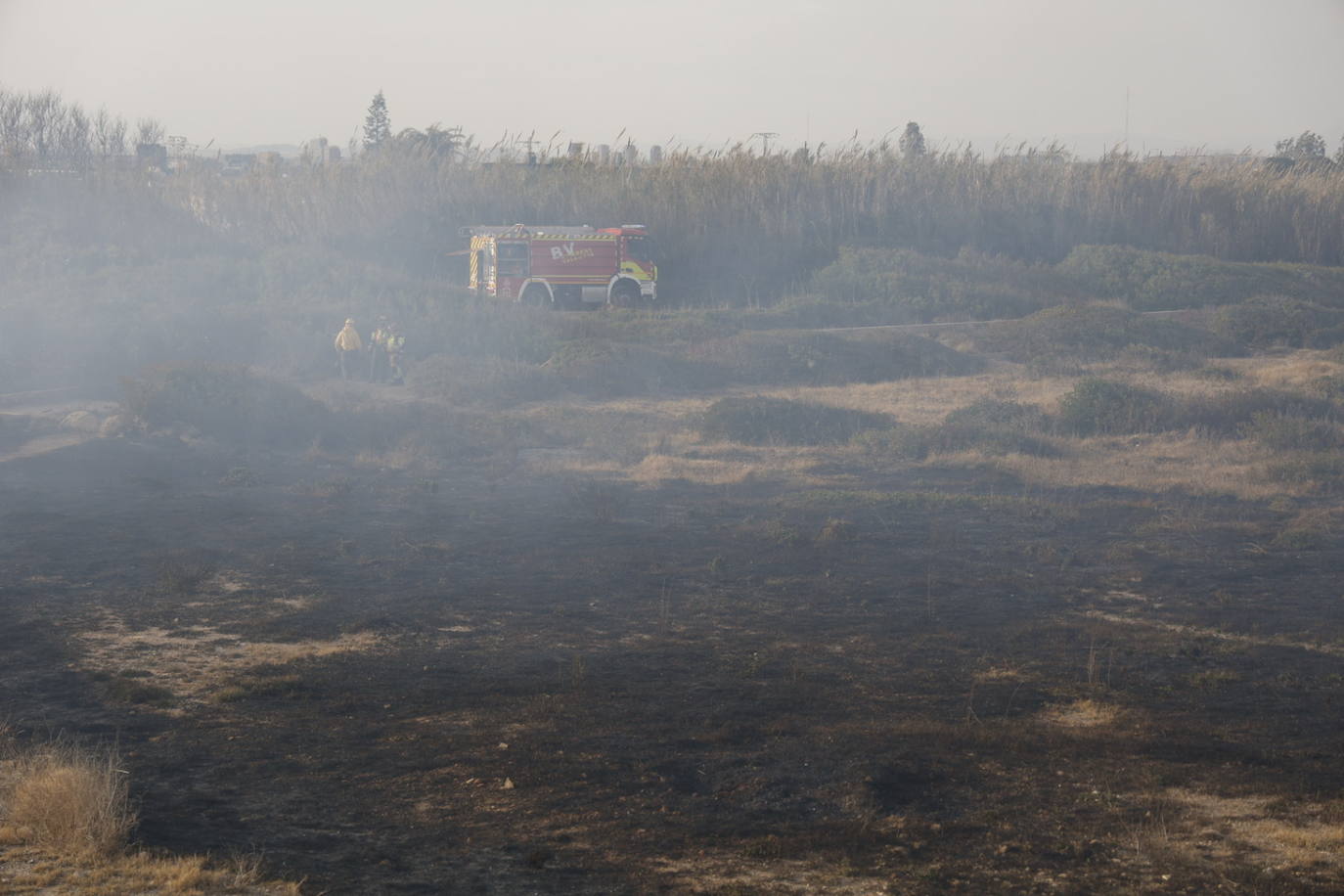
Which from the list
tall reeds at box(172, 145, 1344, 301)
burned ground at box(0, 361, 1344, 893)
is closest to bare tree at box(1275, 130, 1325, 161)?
tall reeds at box(172, 145, 1344, 301)

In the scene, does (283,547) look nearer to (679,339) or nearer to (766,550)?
(766,550)

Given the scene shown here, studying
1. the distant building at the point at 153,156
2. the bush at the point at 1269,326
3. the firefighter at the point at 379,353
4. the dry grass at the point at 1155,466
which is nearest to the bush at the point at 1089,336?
the bush at the point at 1269,326

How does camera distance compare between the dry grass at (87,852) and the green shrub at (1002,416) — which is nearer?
the dry grass at (87,852)

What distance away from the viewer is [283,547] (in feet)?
43.0

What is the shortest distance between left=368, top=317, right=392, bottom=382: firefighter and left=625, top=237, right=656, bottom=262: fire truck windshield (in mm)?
8550

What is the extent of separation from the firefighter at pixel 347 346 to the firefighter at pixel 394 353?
583mm

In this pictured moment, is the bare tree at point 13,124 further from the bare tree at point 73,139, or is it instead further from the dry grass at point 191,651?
the dry grass at point 191,651

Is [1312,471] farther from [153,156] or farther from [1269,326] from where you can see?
[153,156]

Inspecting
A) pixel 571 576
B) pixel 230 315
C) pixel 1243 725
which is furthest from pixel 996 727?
pixel 230 315

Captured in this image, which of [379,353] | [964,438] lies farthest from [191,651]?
[379,353]

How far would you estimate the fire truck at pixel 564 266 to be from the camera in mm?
30344

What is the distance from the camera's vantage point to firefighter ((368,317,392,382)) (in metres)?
23.6

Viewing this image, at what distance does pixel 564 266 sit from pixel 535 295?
41.3 inches

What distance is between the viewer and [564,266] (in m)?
30.8
